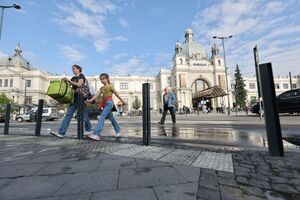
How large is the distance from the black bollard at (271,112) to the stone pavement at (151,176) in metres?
0.18

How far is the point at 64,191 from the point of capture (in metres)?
1.86

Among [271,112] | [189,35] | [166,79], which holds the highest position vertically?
[189,35]

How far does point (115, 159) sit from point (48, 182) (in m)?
1.10

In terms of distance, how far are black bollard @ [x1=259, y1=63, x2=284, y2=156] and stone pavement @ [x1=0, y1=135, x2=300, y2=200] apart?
0.60 feet

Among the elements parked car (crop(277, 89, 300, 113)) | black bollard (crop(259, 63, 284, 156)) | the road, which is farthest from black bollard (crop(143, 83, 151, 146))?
parked car (crop(277, 89, 300, 113))

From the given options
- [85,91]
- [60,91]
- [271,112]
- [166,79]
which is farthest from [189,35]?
[271,112]

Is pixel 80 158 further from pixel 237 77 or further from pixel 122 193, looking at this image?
pixel 237 77

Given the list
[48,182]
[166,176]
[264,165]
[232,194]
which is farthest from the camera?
[264,165]

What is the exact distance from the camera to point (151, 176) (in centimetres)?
226

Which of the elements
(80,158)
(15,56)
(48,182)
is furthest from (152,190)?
(15,56)

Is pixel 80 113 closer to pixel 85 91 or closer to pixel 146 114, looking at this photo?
pixel 85 91

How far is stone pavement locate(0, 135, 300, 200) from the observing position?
1.80m

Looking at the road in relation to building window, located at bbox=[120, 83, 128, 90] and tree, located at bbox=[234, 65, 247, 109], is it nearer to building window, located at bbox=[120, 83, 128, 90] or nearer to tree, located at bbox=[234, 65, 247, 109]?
tree, located at bbox=[234, 65, 247, 109]

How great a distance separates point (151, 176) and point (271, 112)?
2276 mm
